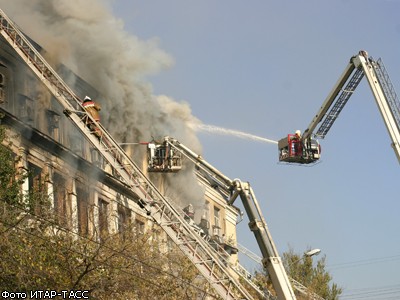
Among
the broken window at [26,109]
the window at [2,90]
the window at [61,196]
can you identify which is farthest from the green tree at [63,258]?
the broken window at [26,109]

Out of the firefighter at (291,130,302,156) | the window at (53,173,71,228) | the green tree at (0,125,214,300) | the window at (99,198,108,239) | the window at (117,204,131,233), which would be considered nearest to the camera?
the green tree at (0,125,214,300)

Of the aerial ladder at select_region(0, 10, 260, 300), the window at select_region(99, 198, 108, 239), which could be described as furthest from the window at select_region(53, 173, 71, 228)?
the aerial ladder at select_region(0, 10, 260, 300)

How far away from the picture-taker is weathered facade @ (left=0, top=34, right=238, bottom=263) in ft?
127

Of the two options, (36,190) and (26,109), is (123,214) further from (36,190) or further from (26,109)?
(36,190)

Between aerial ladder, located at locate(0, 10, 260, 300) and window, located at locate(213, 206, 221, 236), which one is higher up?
window, located at locate(213, 206, 221, 236)

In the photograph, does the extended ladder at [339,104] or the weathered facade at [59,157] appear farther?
the extended ladder at [339,104]

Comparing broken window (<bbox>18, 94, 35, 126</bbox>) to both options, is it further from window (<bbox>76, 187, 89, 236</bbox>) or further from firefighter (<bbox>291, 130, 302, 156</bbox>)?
firefighter (<bbox>291, 130, 302, 156</bbox>)

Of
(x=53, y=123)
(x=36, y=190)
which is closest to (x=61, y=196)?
(x=53, y=123)

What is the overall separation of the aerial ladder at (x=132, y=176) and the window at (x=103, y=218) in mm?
1618

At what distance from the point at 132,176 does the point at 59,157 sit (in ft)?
9.77

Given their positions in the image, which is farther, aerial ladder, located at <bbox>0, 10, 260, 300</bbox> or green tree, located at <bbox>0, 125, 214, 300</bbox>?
aerial ladder, located at <bbox>0, 10, 260, 300</bbox>

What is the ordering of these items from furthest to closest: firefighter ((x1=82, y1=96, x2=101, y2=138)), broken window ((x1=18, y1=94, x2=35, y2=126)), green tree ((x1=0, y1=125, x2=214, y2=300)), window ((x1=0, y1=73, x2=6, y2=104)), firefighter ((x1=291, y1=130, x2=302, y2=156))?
firefighter ((x1=291, y1=130, x2=302, y2=156)) < firefighter ((x1=82, y1=96, x2=101, y2=138)) < broken window ((x1=18, y1=94, x2=35, y2=126)) < window ((x1=0, y1=73, x2=6, y2=104)) < green tree ((x1=0, y1=125, x2=214, y2=300))

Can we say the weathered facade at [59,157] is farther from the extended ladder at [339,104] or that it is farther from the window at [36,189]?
the extended ladder at [339,104]

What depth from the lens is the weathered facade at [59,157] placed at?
3872cm
